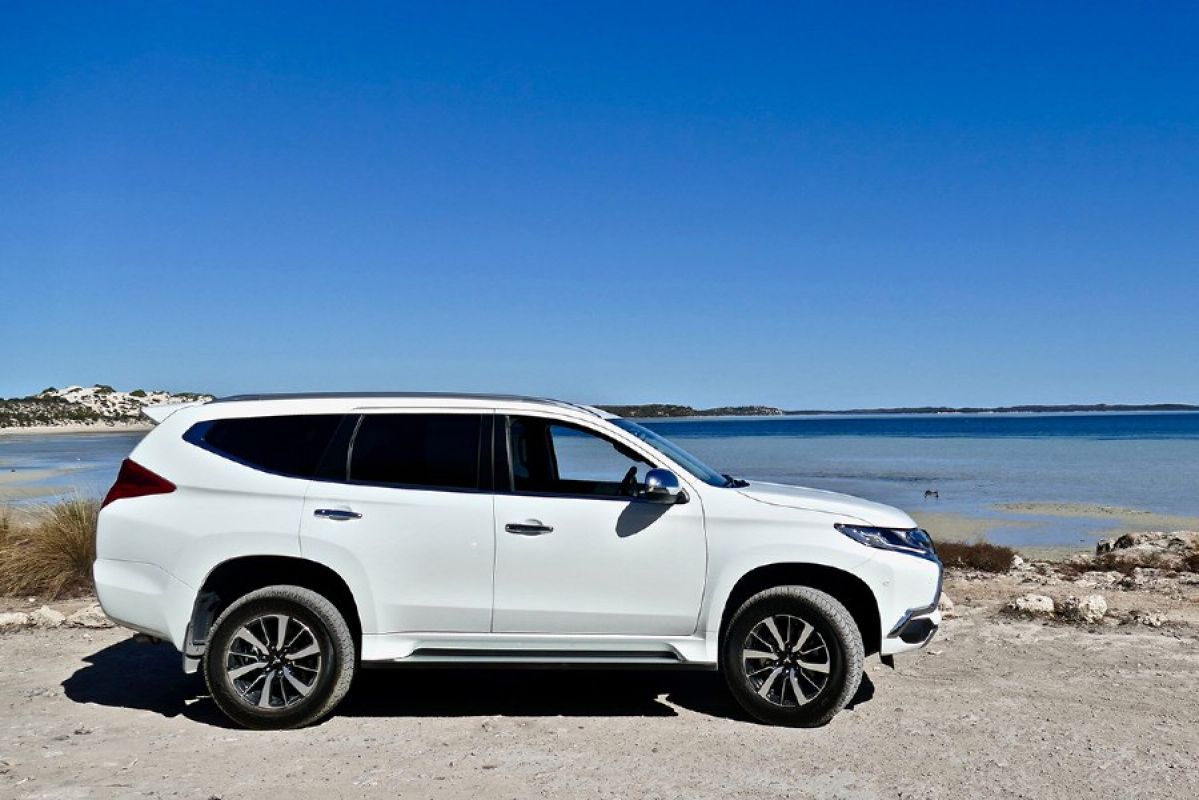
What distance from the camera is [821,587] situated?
19.4 ft

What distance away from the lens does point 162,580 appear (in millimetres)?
5727

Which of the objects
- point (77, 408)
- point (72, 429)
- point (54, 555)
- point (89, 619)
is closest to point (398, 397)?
point (89, 619)

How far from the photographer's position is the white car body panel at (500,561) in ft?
18.5

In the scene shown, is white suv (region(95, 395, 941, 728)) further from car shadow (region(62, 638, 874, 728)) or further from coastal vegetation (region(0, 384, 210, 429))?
coastal vegetation (region(0, 384, 210, 429))

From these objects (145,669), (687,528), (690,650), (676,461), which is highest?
(676,461)

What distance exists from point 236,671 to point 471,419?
1.97m

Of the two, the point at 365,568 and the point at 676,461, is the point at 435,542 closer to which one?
the point at 365,568

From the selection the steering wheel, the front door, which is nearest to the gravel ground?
the front door

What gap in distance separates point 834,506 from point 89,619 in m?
6.73

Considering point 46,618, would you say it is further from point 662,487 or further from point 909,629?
point 909,629

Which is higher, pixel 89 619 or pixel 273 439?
pixel 273 439

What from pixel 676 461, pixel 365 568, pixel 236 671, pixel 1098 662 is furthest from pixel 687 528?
pixel 1098 662

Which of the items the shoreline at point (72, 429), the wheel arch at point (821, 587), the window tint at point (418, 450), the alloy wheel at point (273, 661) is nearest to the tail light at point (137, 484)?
the alloy wheel at point (273, 661)

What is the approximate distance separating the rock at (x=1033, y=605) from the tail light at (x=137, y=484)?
706 cm
